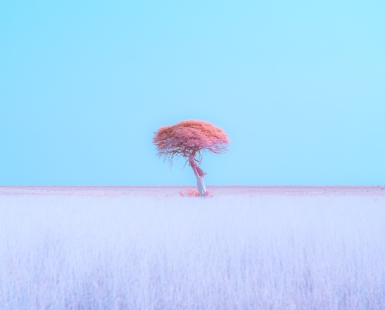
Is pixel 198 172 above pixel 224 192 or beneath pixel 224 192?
above

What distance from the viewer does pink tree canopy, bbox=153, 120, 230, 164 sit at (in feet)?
92.0

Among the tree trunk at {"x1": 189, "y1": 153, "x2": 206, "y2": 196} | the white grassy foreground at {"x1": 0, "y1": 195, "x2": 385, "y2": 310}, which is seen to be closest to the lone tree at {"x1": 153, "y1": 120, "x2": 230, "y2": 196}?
the tree trunk at {"x1": 189, "y1": 153, "x2": 206, "y2": 196}

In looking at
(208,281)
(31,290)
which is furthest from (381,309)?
(31,290)

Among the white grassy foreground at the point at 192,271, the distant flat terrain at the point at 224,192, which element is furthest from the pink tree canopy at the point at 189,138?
the white grassy foreground at the point at 192,271

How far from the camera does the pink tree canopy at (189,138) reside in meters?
28.0

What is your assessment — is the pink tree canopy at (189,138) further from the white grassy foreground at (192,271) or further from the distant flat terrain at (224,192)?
the white grassy foreground at (192,271)

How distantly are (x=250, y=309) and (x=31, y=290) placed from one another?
8.59 ft

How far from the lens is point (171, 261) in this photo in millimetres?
6031

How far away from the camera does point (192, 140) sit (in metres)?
27.9

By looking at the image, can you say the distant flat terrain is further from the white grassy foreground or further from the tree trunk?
the white grassy foreground

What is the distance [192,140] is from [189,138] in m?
0.30

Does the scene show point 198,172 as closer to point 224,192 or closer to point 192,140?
point 192,140

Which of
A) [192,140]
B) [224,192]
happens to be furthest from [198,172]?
[224,192]

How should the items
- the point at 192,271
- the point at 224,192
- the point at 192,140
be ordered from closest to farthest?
the point at 192,271 < the point at 192,140 < the point at 224,192
